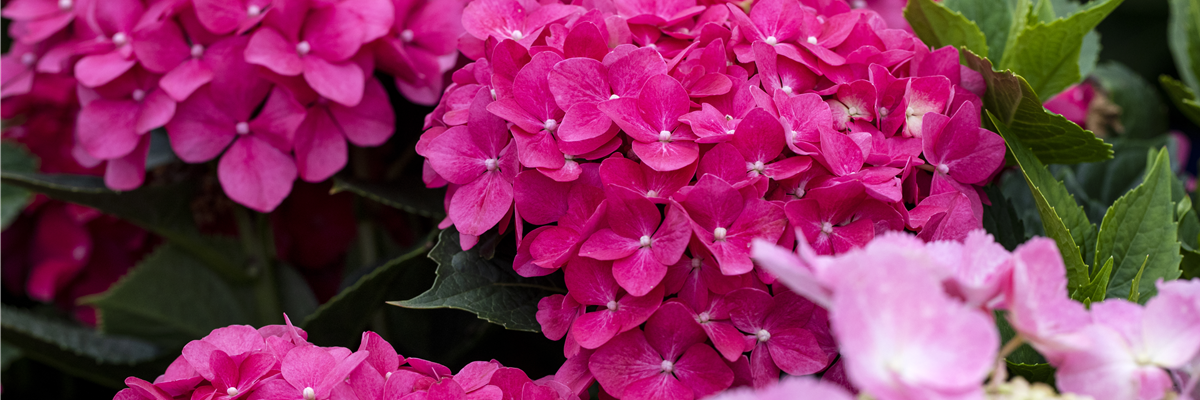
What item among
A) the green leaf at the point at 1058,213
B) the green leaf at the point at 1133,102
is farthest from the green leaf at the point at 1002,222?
the green leaf at the point at 1133,102

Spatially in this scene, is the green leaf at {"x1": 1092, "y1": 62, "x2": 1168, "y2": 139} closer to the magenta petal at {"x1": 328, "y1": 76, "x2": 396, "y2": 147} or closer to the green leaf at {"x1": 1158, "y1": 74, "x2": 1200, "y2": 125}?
the green leaf at {"x1": 1158, "y1": 74, "x2": 1200, "y2": 125}

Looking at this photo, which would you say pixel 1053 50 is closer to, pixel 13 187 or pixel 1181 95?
pixel 1181 95

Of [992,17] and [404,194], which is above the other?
[992,17]

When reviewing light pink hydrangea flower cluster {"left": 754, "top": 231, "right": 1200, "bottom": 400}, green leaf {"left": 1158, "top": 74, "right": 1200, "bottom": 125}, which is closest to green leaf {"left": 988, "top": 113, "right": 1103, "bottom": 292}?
light pink hydrangea flower cluster {"left": 754, "top": 231, "right": 1200, "bottom": 400}

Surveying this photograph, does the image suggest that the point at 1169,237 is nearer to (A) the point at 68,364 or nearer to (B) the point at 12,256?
(A) the point at 68,364

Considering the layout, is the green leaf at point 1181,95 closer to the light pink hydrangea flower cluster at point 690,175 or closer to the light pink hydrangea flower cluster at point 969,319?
the light pink hydrangea flower cluster at point 690,175

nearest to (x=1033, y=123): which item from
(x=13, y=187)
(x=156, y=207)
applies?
(x=156, y=207)

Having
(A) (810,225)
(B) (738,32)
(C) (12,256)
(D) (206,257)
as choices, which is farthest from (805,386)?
(C) (12,256)
